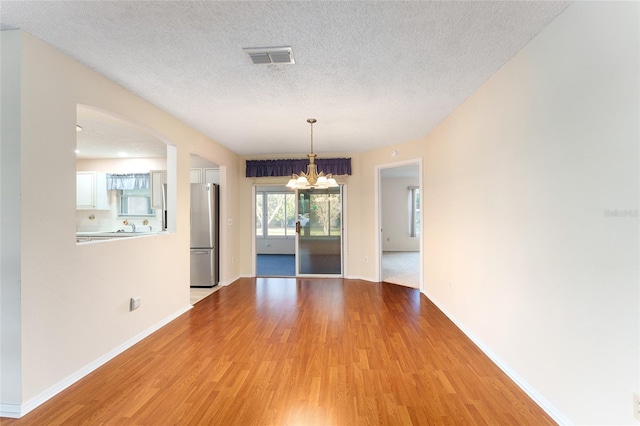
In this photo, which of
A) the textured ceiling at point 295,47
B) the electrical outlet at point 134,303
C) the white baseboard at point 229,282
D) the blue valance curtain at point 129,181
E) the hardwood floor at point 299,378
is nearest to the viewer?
the textured ceiling at point 295,47

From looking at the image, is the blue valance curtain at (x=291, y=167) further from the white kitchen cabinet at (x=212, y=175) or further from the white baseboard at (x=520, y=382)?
the white baseboard at (x=520, y=382)

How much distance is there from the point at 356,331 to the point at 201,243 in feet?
10.3

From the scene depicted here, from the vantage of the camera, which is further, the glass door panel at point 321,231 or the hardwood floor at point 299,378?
the glass door panel at point 321,231

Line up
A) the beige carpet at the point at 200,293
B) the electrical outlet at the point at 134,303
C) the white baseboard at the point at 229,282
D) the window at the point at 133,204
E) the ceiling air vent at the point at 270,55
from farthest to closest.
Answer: the window at the point at 133,204, the white baseboard at the point at 229,282, the beige carpet at the point at 200,293, the electrical outlet at the point at 134,303, the ceiling air vent at the point at 270,55

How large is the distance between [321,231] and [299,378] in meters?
3.55

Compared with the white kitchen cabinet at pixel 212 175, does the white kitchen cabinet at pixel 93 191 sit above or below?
below

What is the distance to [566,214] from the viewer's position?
1.61 metres

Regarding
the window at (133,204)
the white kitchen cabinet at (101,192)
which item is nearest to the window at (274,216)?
the window at (133,204)

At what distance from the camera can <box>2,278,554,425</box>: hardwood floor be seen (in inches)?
67.2

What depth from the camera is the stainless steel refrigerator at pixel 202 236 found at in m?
4.70

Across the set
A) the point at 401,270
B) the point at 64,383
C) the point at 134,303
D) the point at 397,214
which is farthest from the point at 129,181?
the point at 397,214

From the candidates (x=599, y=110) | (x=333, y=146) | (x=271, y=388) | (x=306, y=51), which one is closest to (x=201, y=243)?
(x=333, y=146)

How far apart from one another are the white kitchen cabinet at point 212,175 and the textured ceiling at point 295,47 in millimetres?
2229

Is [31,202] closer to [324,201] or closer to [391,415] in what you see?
[391,415]
